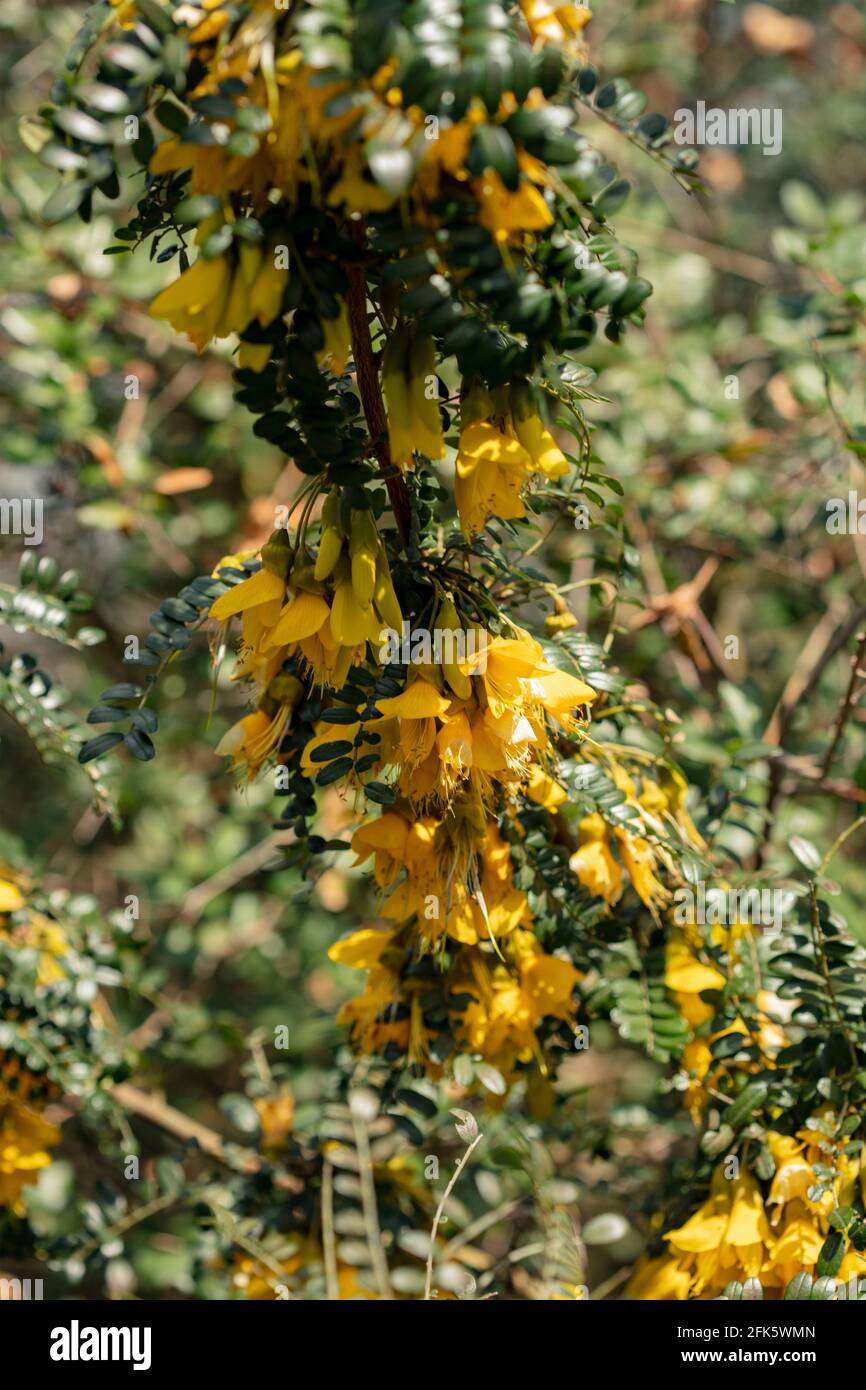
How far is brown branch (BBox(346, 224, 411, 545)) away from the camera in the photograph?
979 millimetres

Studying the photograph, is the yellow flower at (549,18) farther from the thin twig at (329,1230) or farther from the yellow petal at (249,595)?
the thin twig at (329,1230)

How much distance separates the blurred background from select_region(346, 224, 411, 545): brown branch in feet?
1.55

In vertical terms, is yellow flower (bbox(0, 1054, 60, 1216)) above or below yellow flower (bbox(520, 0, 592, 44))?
below

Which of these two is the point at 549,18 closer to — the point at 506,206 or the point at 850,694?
the point at 506,206

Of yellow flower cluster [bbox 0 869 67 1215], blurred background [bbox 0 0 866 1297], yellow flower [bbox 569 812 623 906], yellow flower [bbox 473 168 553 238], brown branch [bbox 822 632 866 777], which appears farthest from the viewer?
blurred background [bbox 0 0 866 1297]

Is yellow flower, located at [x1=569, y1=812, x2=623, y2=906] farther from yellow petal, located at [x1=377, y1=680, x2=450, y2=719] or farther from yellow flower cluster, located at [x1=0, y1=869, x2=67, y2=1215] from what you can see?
yellow flower cluster, located at [x1=0, y1=869, x2=67, y2=1215]

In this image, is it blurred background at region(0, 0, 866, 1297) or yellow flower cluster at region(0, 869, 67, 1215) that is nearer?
yellow flower cluster at region(0, 869, 67, 1215)

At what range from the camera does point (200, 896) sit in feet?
7.41

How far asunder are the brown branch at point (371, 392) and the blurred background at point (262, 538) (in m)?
0.47

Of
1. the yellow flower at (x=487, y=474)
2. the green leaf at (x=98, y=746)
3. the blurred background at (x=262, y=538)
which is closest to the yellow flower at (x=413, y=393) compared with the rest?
the yellow flower at (x=487, y=474)

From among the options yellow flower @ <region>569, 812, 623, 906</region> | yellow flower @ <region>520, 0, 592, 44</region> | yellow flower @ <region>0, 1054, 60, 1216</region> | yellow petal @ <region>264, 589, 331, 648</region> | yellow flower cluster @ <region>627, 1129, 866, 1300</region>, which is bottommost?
yellow flower cluster @ <region>627, 1129, 866, 1300</region>

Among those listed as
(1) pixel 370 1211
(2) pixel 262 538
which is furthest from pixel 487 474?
(2) pixel 262 538

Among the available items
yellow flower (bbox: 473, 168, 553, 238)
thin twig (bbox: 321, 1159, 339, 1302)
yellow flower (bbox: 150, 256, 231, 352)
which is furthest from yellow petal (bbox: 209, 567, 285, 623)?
thin twig (bbox: 321, 1159, 339, 1302)
